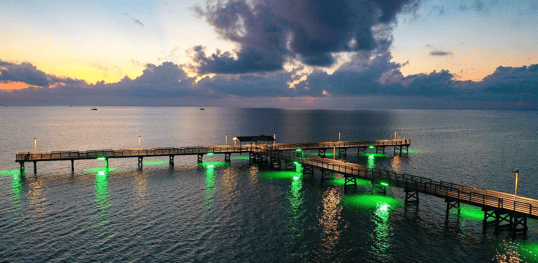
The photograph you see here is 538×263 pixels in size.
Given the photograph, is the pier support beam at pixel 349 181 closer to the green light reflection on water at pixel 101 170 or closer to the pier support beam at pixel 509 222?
the pier support beam at pixel 509 222

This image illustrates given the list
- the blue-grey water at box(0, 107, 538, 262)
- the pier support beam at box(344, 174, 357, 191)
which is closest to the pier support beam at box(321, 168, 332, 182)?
the blue-grey water at box(0, 107, 538, 262)

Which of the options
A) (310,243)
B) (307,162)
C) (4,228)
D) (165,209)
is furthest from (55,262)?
(307,162)

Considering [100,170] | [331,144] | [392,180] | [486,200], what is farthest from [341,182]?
[100,170]

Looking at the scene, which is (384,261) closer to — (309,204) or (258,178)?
(309,204)

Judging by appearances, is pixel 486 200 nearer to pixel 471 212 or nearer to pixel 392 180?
pixel 471 212

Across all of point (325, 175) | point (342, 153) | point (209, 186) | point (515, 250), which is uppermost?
point (342, 153)

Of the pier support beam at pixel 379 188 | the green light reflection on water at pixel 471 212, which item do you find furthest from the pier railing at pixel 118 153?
the green light reflection on water at pixel 471 212

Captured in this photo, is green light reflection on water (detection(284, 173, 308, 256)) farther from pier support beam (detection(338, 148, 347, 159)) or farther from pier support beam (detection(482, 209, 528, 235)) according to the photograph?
pier support beam (detection(338, 148, 347, 159))
